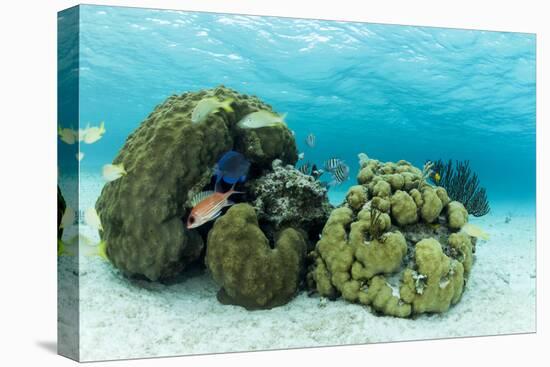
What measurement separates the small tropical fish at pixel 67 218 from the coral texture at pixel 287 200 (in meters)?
2.35

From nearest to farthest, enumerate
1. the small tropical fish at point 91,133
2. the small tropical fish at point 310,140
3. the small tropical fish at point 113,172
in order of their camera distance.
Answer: the small tropical fish at point 91,133
the small tropical fish at point 113,172
the small tropical fish at point 310,140

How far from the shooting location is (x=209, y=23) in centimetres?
694

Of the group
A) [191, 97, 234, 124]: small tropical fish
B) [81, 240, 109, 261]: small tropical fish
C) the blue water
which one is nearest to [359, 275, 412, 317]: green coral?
the blue water

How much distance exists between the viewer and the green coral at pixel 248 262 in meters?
6.37

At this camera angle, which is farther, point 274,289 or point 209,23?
point 209,23

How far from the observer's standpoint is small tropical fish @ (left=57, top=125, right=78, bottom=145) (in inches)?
221

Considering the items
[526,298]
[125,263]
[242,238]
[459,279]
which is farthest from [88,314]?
[526,298]

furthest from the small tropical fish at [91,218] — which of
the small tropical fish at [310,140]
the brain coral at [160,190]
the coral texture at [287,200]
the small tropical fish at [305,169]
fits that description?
the small tropical fish at [310,140]

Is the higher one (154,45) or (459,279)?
(154,45)

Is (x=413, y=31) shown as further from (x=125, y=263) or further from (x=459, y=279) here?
(x=125, y=263)

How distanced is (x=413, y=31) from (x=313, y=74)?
1.86 meters

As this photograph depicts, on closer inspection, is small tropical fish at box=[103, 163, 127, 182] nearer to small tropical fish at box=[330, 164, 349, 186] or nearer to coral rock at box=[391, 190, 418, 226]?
small tropical fish at box=[330, 164, 349, 186]

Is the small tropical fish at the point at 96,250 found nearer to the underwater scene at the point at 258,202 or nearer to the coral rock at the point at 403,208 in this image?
the underwater scene at the point at 258,202

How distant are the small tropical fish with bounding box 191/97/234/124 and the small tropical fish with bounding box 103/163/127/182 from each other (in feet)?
3.49
